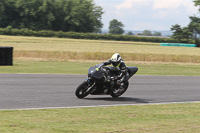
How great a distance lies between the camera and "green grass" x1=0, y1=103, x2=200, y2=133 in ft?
22.2

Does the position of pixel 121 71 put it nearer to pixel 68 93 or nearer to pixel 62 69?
pixel 68 93

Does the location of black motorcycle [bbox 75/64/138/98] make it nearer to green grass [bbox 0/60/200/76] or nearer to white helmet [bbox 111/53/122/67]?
white helmet [bbox 111/53/122/67]

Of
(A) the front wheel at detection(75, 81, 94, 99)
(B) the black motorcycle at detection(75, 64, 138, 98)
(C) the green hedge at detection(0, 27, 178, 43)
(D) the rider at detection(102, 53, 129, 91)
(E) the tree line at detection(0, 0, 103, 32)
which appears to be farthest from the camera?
(E) the tree line at detection(0, 0, 103, 32)

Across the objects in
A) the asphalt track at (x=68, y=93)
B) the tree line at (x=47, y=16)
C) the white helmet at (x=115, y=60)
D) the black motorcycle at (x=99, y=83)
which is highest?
the tree line at (x=47, y=16)

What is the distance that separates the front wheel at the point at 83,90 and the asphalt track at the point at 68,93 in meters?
0.17

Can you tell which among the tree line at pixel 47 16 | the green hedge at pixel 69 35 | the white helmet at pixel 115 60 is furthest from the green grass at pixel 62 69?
the tree line at pixel 47 16

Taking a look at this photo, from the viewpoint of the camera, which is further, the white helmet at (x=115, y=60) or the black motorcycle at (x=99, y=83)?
the white helmet at (x=115, y=60)

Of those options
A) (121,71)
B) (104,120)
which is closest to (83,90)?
(121,71)

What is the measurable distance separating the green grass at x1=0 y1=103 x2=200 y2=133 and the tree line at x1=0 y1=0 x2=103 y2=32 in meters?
84.6

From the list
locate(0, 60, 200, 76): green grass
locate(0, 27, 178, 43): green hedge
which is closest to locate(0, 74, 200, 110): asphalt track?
locate(0, 60, 200, 76): green grass

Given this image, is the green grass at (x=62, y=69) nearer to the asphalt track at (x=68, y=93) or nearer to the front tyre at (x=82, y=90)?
the asphalt track at (x=68, y=93)

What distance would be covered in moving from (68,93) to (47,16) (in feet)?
280

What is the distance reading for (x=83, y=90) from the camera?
1072 cm

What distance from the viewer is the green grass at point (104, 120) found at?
6770 mm
